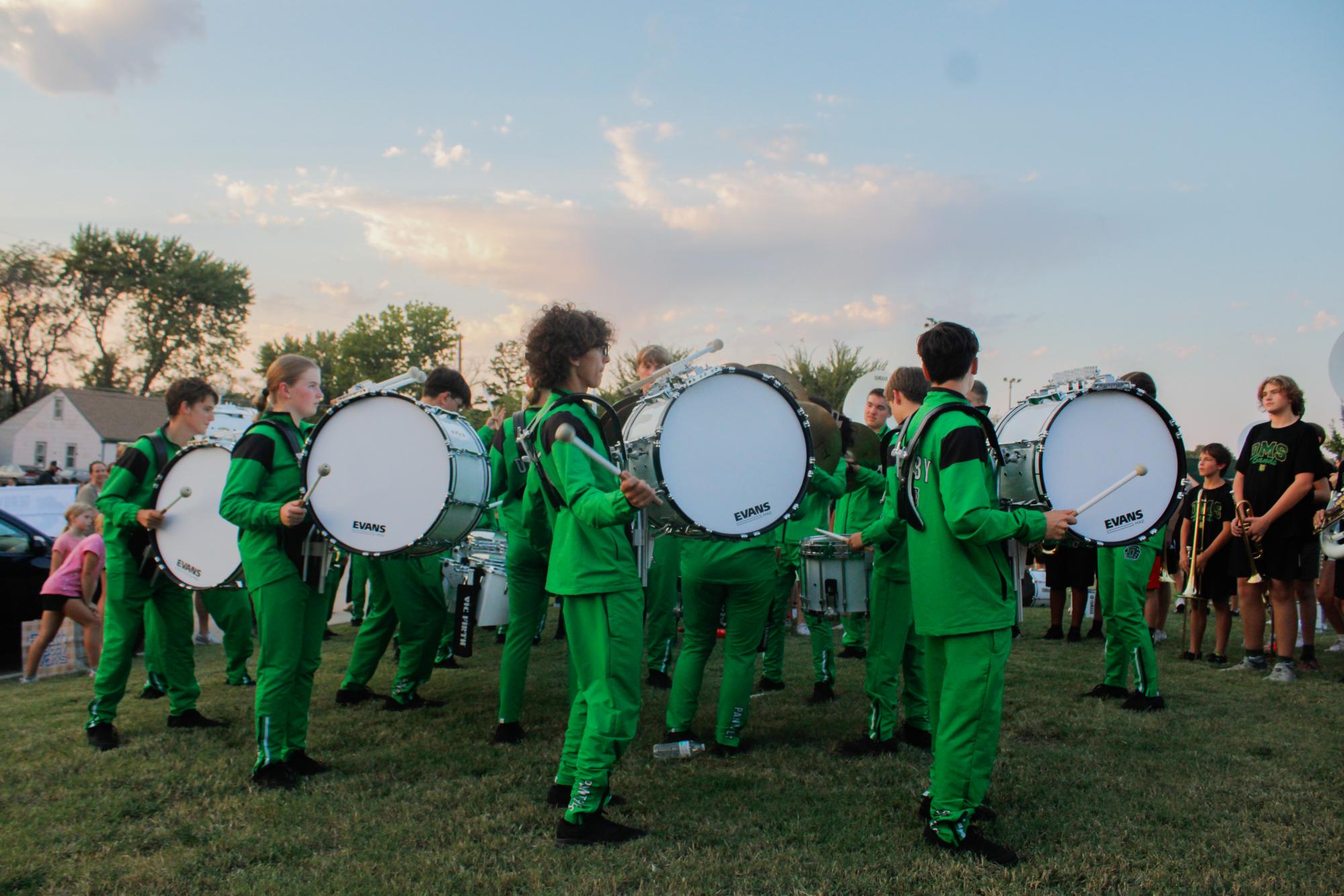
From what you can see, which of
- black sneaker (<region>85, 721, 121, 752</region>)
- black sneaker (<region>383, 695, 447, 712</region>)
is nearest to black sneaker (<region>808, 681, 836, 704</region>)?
black sneaker (<region>383, 695, 447, 712</region>)

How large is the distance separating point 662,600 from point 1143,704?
11.4 feet

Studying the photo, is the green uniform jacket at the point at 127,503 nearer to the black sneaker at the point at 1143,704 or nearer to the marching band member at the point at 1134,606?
the marching band member at the point at 1134,606

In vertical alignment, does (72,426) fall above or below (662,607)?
above

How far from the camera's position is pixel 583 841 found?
3551 millimetres

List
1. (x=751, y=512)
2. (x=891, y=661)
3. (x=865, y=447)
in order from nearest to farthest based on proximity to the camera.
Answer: (x=751, y=512)
(x=891, y=661)
(x=865, y=447)

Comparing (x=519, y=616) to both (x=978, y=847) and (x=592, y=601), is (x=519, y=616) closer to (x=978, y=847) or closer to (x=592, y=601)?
(x=592, y=601)

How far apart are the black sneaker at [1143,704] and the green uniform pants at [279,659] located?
16.5ft

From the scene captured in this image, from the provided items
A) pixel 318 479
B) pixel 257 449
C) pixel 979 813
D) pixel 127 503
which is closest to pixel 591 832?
pixel 979 813

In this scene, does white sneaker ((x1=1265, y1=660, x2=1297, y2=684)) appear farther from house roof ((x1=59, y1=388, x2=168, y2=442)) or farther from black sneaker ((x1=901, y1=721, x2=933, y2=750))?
house roof ((x1=59, y1=388, x2=168, y2=442))

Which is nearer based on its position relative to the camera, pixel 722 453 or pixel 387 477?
pixel 722 453

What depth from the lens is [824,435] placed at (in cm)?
475

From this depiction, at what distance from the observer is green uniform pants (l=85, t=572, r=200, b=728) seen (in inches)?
206

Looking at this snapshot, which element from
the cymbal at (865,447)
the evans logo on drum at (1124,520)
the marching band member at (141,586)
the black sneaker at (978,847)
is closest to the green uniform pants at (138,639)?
the marching band member at (141,586)

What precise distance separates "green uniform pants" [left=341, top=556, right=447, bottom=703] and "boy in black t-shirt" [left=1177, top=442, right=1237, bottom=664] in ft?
21.4
